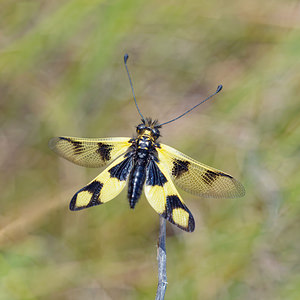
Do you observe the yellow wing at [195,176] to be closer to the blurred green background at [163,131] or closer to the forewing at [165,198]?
the forewing at [165,198]

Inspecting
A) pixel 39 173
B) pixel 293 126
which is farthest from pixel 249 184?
pixel 39 173

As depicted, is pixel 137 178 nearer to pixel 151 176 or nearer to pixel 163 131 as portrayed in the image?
pixel 151 176

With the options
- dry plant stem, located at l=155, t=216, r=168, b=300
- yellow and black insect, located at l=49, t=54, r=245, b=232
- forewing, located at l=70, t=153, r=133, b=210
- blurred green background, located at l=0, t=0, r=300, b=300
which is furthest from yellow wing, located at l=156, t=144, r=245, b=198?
blurred green background, located at l=0, t=0, r=300, b=300

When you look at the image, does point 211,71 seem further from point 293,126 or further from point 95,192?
point 95,192

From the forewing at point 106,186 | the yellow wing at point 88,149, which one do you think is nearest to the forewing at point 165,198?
the forewing at point 106,186

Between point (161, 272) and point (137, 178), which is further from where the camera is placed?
point (137, 178)

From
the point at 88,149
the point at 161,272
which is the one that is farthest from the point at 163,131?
the point at 161,272

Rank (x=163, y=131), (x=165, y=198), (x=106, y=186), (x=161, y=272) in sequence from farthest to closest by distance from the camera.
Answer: (x=163, y=131) → (x=106, y=186) → (x=165, y=198) → (x=161, y=272)
